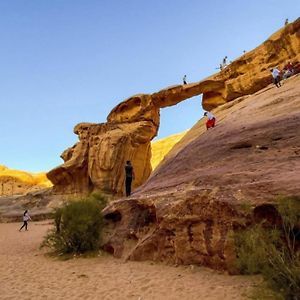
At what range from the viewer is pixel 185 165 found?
41.6 ft

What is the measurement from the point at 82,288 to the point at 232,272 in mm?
3281

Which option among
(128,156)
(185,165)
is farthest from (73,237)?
(128,156)

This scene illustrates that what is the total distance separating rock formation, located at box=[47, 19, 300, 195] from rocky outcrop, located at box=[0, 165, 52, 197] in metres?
26.1

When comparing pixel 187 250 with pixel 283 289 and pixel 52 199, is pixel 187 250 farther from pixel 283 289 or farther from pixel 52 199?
pixel 52 199

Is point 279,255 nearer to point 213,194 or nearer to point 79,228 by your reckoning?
point 213,194

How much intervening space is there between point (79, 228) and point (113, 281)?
3888mm

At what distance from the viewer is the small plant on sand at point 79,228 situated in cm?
1276

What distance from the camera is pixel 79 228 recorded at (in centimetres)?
1260

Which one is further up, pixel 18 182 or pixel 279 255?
pixel 18 182

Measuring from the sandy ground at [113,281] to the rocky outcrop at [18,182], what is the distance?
51.6 meters

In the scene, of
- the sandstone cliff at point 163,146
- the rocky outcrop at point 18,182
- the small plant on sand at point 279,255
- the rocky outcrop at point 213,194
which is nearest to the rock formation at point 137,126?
the rocky outcrop at point 213,194

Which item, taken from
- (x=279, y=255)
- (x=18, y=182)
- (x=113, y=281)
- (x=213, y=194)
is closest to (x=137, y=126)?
(x=213, y=194)

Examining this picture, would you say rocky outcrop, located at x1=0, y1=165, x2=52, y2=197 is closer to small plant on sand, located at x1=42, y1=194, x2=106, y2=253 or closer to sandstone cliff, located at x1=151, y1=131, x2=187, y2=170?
sandstone cliff, located at x1=151, y1=131, x2=187, y2=170

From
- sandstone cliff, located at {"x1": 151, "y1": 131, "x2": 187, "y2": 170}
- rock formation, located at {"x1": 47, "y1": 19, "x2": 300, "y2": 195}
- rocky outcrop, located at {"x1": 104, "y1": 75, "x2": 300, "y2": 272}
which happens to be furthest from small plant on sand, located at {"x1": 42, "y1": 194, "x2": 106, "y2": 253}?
sandstone cliff, located at {"x1": 151, "y1": 131, "x2": 187, "y2": 170}
